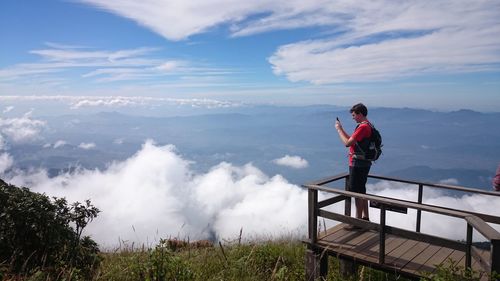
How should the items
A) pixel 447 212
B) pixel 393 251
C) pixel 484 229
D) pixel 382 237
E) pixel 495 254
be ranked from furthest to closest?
pixel 393 251, pixel 382 237, pixel 447 212, pixel 484 229, pixel 495 254

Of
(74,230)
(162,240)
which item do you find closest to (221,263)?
(162,240)

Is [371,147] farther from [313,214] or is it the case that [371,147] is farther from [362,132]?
[313,214]

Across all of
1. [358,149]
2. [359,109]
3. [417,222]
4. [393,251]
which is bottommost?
[393,251]

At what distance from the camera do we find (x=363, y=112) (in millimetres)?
6797

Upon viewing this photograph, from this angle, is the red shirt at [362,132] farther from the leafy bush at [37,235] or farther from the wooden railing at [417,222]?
the leafy bush at [37,235]

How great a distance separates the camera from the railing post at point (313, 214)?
640cm

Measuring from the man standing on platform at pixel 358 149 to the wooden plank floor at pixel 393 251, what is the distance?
2.14 ft

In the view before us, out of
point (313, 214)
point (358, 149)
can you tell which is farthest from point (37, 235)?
point (358, 149)

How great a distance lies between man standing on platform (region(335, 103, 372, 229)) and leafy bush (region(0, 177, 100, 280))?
4.57m

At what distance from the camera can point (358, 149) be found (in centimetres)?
676

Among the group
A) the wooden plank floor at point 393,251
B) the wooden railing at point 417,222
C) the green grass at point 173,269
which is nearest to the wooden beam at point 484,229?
the wooden railing at point 417,222

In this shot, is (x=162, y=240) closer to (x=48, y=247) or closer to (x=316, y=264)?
(x=48, y=247)

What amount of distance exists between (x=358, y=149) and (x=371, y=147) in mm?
230

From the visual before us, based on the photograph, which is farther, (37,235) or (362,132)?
(362,132)
